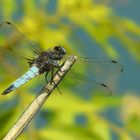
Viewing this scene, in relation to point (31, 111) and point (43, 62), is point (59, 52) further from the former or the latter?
point (31, 111)

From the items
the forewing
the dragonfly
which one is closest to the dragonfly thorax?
the dragonfly

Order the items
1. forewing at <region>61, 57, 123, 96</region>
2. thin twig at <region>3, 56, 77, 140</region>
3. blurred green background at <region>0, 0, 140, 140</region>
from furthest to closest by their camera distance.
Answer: blurred green background at <region>0, 0, 140, 140</region> → forewing at <region>61, 57, 123, 96</region> → thin twig at <region>3, 56, 77, 140</region>

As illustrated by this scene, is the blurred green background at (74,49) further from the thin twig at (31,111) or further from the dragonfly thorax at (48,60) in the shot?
the thin twig at (31,111)

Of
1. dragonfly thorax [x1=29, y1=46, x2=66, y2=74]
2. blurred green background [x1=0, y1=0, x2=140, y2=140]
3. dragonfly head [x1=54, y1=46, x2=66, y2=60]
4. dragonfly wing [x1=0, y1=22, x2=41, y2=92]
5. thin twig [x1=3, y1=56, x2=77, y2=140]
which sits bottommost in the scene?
thin twig [x1=3, y1=56, x2=77, y2=140]

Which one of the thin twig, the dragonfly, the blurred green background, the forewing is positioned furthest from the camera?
the blurred green background

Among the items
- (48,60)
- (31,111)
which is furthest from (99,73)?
(31,111)

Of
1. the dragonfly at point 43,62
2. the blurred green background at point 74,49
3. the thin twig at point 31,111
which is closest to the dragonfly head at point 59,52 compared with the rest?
the dragonfly at point 43,62

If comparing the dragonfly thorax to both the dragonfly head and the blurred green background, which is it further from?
the blurred green background

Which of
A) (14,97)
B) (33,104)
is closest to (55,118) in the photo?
(14,97)

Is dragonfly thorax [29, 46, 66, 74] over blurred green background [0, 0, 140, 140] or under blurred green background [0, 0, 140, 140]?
under
